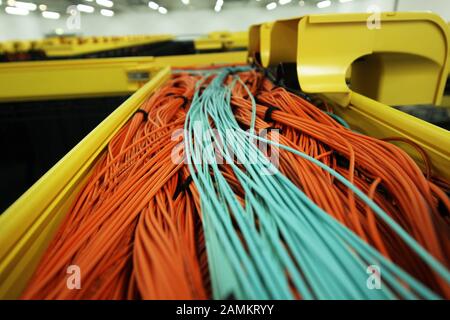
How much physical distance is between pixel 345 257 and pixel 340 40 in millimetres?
700

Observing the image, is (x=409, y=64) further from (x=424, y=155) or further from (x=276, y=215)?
(x=276, y=215)

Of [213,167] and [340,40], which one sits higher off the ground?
[340,40]

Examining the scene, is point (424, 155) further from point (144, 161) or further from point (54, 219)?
point (54, 219)

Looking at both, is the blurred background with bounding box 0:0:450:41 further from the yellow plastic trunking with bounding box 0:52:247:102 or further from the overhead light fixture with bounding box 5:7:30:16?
the yellow plastic trunking with bounding box 0:52:247:102

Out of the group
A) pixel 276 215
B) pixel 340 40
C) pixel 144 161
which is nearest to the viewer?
pixel 276 215

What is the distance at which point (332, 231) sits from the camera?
394mm

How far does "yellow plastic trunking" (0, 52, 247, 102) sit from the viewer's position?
4.54 feet

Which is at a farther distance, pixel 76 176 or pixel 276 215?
pixel 76 176

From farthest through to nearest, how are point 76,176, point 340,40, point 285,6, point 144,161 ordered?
point 285,6 < point 340,40 < point 144,161 < point 76,176

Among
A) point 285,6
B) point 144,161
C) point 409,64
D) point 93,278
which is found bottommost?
point 93,278

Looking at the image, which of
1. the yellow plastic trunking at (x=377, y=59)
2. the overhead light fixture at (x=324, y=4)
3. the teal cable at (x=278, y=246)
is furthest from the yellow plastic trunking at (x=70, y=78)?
the overhead light fixture at (x=324, y=4)

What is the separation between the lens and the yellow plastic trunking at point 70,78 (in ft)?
4.54

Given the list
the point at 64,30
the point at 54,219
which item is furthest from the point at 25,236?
the point at 64,30

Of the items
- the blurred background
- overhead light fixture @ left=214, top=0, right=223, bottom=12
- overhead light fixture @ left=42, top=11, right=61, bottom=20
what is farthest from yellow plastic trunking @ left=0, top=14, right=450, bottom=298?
overhead light fixture @ left=42, top=11, right=61, bottom=20
